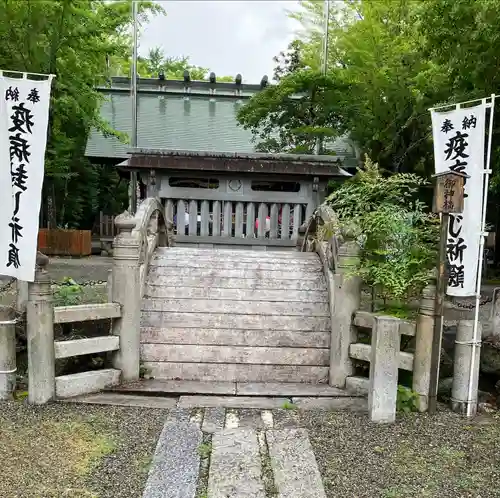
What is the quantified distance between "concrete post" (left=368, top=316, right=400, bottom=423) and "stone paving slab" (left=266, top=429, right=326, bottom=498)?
2.62ft

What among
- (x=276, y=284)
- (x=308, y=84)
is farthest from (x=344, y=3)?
(x=276, y=284)

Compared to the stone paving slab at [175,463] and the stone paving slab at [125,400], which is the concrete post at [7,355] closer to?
the stone paving slab at [125,400]

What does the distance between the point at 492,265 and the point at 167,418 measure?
13.6 meters

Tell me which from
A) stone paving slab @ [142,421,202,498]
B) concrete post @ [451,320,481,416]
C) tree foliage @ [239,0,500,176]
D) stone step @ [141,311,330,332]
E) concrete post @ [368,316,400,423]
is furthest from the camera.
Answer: tree foliage @ [239,0,500,176]

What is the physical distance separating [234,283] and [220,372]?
136 cm

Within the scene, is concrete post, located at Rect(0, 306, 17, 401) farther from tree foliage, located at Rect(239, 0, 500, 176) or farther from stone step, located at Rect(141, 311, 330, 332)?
tree foliage, located at Rect(239, 0, 500, 176)

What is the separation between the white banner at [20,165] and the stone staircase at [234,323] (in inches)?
68.0

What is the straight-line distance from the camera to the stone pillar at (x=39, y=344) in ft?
16.0

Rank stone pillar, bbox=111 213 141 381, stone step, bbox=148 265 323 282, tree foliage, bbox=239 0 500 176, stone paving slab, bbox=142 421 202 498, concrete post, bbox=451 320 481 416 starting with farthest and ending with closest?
tree foliage, bbox=239 0 500 176
stone step, bbox=148 265 323 282
stone pillar, bbox=111 213 141 381
concrete post, bbox=451 320 481 416
stone paving slab, bbox=142 421 202 498

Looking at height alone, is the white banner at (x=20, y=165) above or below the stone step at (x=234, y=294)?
above

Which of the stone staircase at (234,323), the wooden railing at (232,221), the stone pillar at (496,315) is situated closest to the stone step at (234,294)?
the stone staircase at (234,323)

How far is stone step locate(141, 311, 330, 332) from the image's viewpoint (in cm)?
598

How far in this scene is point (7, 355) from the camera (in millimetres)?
5070

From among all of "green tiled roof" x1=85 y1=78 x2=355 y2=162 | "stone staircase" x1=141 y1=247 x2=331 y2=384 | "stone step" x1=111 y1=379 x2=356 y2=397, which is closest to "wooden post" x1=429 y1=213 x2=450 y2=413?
"stone step" x1=111 y1=379 x2=356 y2=397
